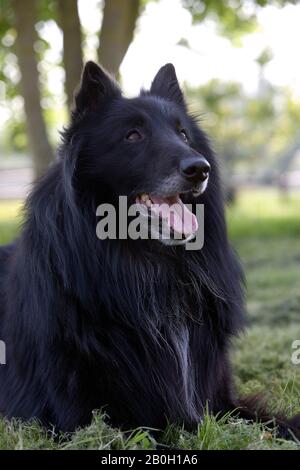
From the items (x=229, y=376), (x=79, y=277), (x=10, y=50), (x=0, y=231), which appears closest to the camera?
(x=79, y=277)

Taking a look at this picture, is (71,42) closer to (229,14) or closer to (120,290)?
(229,14)

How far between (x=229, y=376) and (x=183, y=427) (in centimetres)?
53

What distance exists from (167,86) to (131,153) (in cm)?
74

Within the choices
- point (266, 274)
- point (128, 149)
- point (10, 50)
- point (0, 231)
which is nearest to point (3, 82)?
point (10, 50)

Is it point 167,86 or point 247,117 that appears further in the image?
point 247,117

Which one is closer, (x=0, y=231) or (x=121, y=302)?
(x=121, y=302)

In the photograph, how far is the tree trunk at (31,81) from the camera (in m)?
11.4

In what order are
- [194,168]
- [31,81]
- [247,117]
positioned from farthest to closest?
[247,117] → [31,81] → [194,168]

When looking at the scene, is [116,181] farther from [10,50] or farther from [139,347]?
[10,50]

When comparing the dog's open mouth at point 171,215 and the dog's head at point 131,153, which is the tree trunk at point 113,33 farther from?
the dog's open mouth at point 171,215

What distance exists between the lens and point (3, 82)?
14977mm

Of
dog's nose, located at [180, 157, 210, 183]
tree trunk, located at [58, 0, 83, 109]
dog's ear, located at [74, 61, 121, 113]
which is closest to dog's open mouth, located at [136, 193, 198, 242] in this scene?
dog's nose, located at [180, 157, 210, 183]

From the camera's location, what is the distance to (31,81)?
38.1 feet

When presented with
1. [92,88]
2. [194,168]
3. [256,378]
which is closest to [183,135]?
[194,168]
